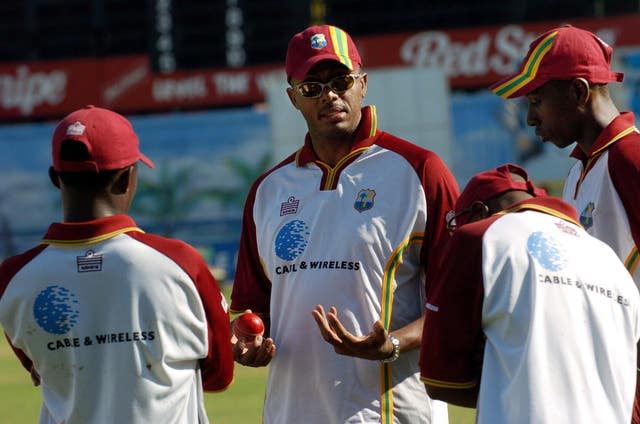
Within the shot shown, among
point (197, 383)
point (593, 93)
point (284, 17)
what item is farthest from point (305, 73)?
point (284, 17)

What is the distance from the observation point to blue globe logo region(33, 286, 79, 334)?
340 centimetres

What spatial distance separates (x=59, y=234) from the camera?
348 cm

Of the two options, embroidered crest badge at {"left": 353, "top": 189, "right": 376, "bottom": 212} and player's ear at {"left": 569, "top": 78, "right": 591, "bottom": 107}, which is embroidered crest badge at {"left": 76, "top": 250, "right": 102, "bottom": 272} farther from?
player's ear at {"left": 569, "top": 78, "right": 591, "bottom": 107}

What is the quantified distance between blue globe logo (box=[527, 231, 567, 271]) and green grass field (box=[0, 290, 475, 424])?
5457 millimetres

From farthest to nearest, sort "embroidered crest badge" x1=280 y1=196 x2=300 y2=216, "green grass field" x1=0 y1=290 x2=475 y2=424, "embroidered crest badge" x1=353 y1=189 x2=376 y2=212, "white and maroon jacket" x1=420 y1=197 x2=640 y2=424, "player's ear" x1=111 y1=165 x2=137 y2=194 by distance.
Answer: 1. "green grass field" x1=0 y1=290 x2=475 y2=424
2. "embroidered crest badge" x1=280 y1=196 x2=300 y2=216
3. "embroidered crest badge" x1=353 y1=189 x2=376 y2=212
4. "player's ear" x1=111 y1=165 x2=137 y2=194
5. "white and maroon jacket" x1=420 y1=197 x2=640 y2=424

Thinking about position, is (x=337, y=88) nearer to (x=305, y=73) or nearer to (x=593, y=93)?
(x=305, y=73)

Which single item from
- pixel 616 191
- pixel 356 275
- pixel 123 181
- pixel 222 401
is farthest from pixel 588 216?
pixel 222 401

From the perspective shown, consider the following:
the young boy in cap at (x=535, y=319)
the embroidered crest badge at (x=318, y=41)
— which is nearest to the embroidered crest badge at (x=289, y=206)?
the embroidered crest badge at (x=318, y=41)

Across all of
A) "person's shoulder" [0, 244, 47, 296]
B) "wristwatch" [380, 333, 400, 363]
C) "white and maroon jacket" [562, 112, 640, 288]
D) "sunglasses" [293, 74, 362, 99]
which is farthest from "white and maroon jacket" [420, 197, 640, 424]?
"sunglasses" [293, 74, 362, 99]

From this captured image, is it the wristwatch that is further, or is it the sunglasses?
the sunglasses

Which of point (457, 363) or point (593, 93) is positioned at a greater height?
point (593, 93)

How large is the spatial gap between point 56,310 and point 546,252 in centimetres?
131

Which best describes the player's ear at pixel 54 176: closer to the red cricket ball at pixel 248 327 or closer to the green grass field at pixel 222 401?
the red cricket ball at pixel 248 327

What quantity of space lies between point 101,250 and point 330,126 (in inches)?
45.0
